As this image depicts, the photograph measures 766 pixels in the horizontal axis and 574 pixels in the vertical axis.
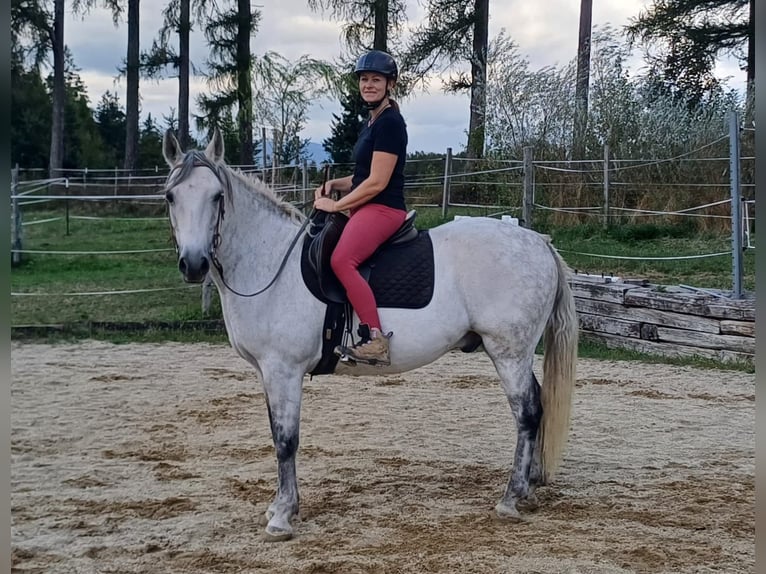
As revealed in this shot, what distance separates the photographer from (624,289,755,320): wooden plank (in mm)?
6766

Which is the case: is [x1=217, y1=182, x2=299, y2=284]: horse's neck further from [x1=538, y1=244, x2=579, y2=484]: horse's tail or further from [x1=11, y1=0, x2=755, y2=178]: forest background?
[x1=11, y1=0, x2=755, y2=178]: forest background

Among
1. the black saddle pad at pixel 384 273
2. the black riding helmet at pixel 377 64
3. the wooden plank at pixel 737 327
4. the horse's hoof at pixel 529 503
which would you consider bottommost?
the horse's hoof at pixel 529 503

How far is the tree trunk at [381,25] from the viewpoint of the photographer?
53.6 feet

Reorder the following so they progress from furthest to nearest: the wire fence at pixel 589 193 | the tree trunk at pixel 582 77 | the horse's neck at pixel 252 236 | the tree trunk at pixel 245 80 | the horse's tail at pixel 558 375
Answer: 1. the tree trunk at pixel 245 80
2. the tree trunk at pixel 582 77
3. the wire fence at pixel 589 193
4. the horse's tail at pixel 558 375
5. the horse's neck at pixel 252 236

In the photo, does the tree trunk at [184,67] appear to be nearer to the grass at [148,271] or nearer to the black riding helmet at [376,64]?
→ the grass at [148,271]

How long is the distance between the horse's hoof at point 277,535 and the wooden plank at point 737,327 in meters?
5.34

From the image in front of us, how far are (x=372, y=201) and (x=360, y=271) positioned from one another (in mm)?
357

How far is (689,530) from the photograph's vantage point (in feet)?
10.8

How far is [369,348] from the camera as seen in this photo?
338 cm

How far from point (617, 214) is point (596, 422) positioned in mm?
8443

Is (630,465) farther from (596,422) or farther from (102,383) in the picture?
(102,383)

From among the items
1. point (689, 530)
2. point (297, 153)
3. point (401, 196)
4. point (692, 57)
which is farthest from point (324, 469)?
point (692, 57)

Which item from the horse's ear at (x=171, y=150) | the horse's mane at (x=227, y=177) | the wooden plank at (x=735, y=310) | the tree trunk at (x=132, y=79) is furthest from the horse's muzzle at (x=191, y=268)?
the tree trunk at (x=132, y=79)

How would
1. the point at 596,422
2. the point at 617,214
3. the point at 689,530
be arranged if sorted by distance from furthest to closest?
the point at 617,214, the point at 596,422, the point at 689,530
